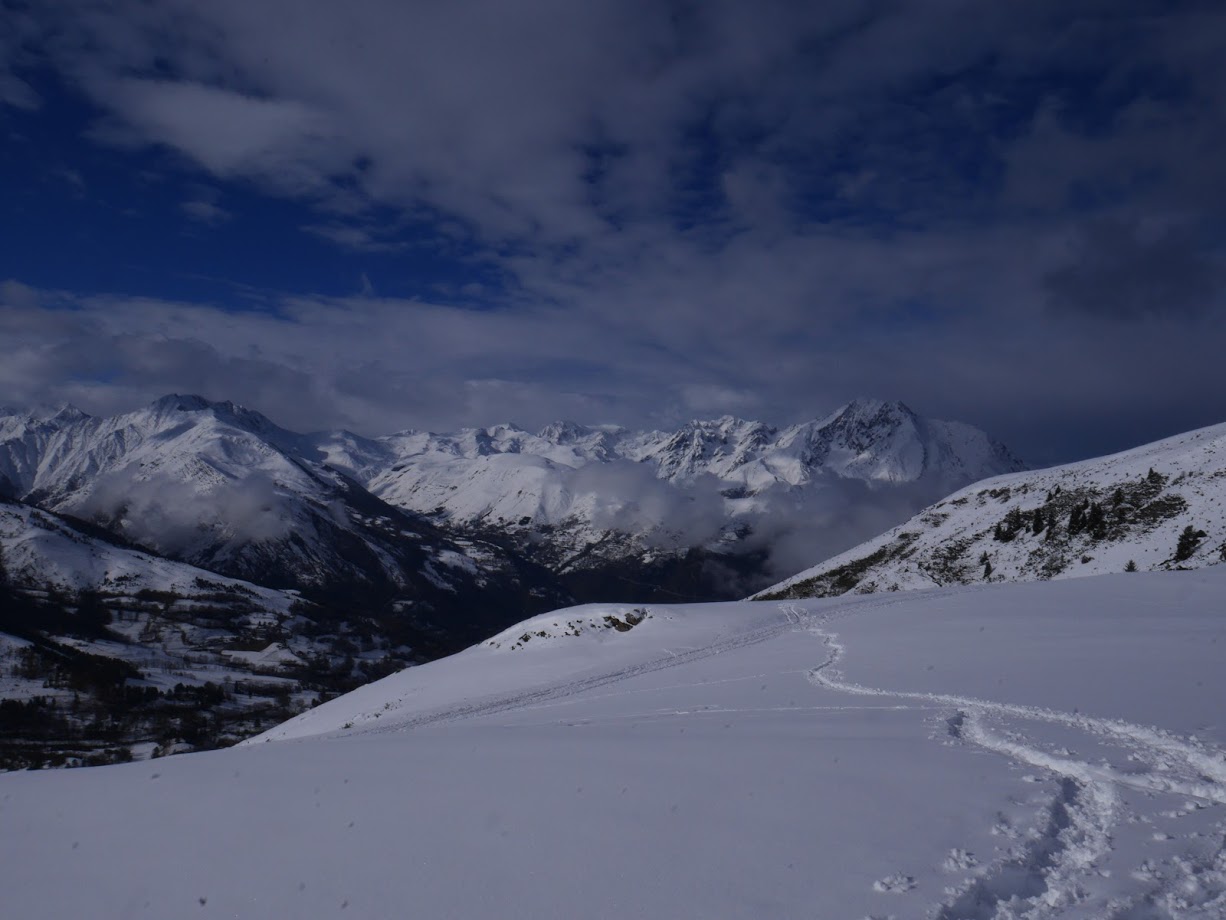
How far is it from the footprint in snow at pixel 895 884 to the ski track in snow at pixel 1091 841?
13.4 inches

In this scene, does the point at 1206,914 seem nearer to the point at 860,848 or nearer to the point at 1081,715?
the point at 860,848

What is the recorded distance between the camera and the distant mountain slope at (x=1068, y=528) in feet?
162

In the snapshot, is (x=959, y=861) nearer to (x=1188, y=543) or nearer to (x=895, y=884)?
(x=895, y=884)

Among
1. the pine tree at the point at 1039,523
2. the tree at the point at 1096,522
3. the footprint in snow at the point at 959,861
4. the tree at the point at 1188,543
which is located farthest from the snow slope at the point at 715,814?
the pine tree at the point at 1039,523

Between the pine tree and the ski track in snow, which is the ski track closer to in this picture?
the ski track in snow

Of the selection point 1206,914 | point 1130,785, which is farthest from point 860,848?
point 1130,785

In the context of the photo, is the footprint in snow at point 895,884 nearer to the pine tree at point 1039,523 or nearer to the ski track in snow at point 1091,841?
the ski track in snow at point 1091,841

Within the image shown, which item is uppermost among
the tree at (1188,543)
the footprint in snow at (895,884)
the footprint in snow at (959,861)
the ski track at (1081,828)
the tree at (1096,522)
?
the tree at (1096,522)

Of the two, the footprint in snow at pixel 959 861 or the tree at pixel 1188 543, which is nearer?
the footprint in snow at pixel 959 861

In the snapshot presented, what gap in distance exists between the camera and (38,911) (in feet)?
23.9

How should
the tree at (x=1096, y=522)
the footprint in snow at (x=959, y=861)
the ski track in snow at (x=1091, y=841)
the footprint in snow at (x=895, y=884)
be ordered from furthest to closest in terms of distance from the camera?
the tree at (x=1096, y=522), the footprint in snow at (x=959, y=861), the footprint in snow at (x=895, y=884), the ski track in snow at (x=1091, y=841)

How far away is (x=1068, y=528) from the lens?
58125mm

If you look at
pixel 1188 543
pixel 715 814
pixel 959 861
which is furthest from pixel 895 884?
pixel 1188 543

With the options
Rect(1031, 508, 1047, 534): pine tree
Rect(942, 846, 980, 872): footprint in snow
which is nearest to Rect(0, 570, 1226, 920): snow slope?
Rect(942, 846, 980, 872): footprint in snow
